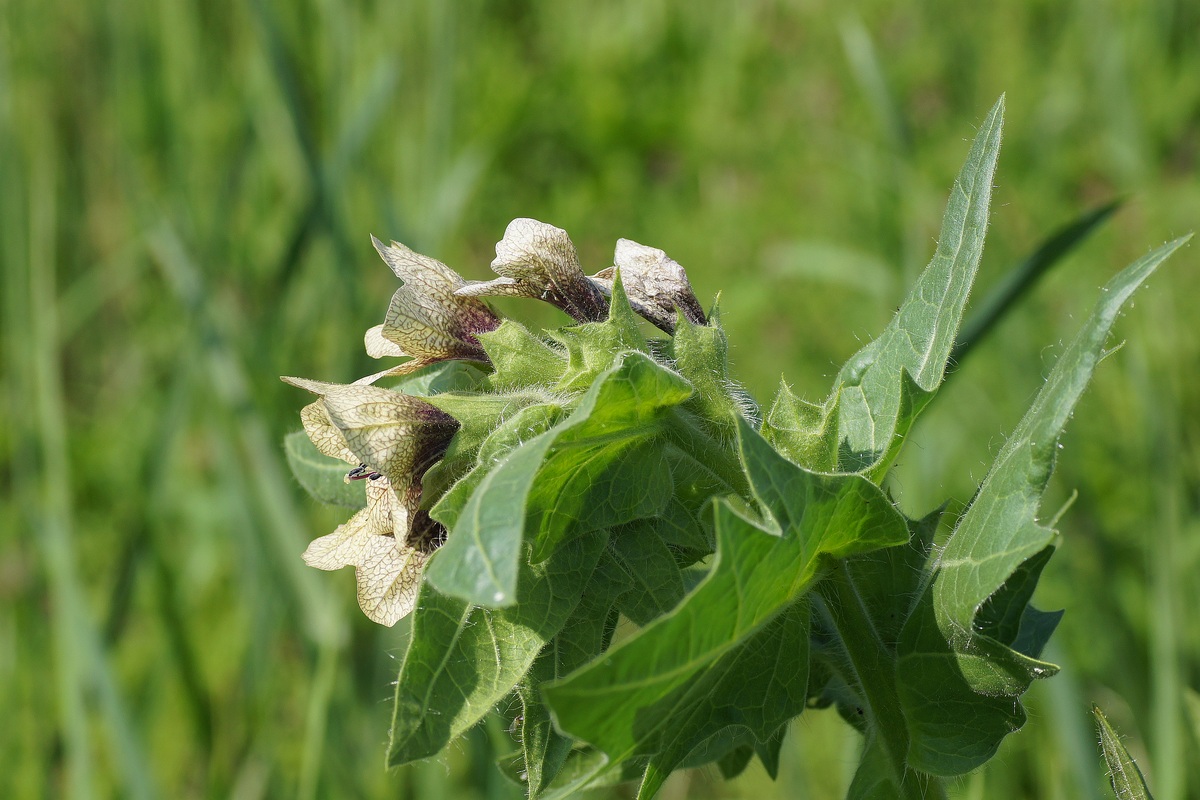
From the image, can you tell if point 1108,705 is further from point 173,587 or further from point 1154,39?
point 1154,39

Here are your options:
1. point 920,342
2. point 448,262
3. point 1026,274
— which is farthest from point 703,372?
point 448,262

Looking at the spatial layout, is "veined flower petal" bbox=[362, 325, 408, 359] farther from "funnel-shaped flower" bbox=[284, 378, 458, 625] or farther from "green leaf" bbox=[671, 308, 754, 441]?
"green leaf" bbox=[671, 308, 754, 441]

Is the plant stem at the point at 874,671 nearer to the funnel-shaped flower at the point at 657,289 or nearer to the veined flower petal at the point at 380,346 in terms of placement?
the funnel-shaped flower at the point at 657,289

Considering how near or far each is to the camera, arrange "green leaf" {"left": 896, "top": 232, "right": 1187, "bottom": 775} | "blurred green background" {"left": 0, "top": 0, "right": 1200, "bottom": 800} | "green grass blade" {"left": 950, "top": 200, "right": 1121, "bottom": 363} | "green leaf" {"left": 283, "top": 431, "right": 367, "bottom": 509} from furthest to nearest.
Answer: "blurred green background" {"left": 0, "top": 0, "right": 1200, "bottom": 800}
"green grass blade" {"left": 950, "top": 200, "right": 1121, "bottom": 363}
"green leaf" {"left": 283, "top": 431, "right": 367, "bottom": 509}
"green leaf" {"left": 896, "top": 232, "right": 1187, "bottom": 775}

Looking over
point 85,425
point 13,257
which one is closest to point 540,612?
point 13,257

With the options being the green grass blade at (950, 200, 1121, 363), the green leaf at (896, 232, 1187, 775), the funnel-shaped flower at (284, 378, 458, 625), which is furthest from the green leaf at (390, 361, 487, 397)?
the green grass blade at (950, 200, 1121, 363)
